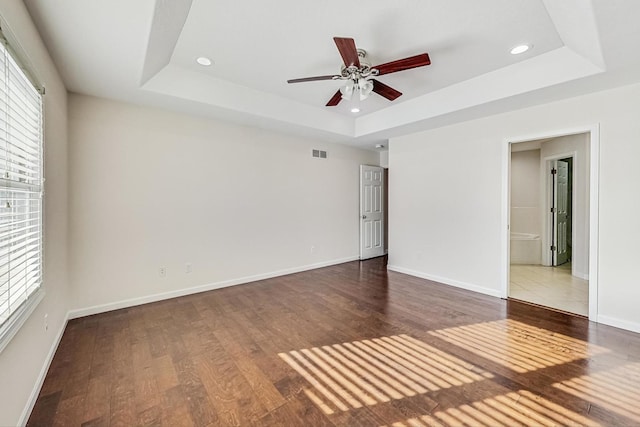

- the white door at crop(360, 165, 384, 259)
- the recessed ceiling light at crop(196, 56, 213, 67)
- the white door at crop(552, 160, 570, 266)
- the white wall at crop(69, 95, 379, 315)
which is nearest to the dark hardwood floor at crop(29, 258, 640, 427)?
the white wall at crop(69, 95, 379, 315)

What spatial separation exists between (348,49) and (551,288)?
443cm

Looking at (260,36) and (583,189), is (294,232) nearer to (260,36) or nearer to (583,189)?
(260,36)

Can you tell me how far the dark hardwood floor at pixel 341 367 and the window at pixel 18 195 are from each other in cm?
74

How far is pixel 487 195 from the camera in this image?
388 centimetres

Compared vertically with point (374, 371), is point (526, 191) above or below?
above

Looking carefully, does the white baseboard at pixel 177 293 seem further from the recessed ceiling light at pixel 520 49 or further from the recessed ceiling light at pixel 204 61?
the recessed ceiling light at pixel 520 49

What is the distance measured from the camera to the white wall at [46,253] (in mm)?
1489

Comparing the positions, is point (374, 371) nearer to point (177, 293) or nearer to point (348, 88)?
point (348, 88)

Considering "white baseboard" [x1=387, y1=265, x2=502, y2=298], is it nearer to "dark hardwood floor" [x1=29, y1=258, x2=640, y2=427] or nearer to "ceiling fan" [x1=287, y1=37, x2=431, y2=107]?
"dark hardwood floor" [x1=29, y1=258, x2=640, y2=427]

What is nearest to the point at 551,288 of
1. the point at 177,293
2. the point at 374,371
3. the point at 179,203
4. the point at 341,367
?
the point at 374,371

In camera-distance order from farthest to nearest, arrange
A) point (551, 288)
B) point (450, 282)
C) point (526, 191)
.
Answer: point (526, 191)
point (450, 282)
point (551, 288)

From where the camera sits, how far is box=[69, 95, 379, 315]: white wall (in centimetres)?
315

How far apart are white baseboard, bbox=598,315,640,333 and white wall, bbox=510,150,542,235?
11.0 ft

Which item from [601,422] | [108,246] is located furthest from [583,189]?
[108,246]
